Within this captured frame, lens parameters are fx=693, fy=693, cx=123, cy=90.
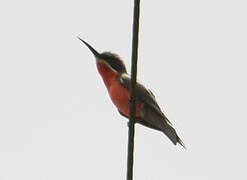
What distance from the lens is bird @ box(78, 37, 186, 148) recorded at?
7.19 m

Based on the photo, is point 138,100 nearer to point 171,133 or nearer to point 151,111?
point 151,111

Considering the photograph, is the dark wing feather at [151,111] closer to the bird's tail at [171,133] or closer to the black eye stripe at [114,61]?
the bird's tail at [171,133]

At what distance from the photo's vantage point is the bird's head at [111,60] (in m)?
7.63

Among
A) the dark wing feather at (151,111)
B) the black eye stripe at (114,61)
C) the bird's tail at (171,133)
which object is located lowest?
the bird's tail at (171,133)

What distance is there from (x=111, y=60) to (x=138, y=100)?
70 centimetres

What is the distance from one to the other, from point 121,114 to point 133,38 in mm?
3767

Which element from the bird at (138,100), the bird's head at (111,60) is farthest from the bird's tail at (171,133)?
the bird's head at (111,60)

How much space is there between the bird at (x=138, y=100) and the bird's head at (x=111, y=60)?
0.02 meters

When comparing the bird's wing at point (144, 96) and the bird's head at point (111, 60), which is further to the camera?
the bird's head at point (111, 60)

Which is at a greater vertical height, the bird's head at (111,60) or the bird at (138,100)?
the bird's head at (111,60)

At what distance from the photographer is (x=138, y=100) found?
7281mm

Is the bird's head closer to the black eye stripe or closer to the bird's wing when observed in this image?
the black eye stripe

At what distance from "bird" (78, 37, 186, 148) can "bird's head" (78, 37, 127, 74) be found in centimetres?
2

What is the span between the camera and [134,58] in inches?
159
